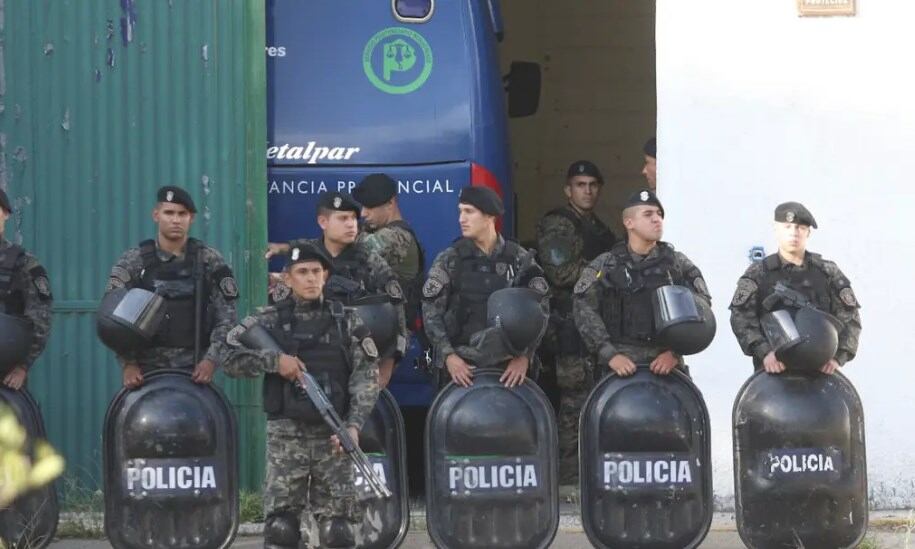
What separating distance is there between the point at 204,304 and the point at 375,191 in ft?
3.78

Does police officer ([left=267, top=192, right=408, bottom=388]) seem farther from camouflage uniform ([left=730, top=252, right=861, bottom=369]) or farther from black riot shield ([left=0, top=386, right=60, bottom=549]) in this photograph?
camouflage uniform ([left=730, top=252, right=861, bottom=369])

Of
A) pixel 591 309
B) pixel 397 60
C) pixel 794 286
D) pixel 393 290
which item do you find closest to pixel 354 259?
pixel 393 290

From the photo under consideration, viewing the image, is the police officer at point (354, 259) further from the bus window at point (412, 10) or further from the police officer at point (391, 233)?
the bus window at point (412, 10)

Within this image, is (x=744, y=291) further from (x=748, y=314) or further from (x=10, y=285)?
(x=10, y=285)

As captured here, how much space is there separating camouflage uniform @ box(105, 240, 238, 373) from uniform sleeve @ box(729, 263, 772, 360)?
228cm

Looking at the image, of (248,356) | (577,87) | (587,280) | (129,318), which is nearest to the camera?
(248,356)

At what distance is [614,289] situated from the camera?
703 cm

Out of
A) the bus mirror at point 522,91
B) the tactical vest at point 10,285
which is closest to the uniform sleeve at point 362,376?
the tactical vest at point 10,285

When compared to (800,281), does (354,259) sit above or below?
above

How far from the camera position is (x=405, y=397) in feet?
26.5

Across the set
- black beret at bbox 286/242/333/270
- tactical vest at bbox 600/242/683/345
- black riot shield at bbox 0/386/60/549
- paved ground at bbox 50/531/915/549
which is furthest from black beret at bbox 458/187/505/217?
black riot shield at bbox 0/386/60/549

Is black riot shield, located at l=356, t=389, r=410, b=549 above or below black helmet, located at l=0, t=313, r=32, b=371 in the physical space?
below

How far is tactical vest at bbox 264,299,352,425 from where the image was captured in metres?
6.29

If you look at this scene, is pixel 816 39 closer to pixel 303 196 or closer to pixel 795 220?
pixel 795 220
